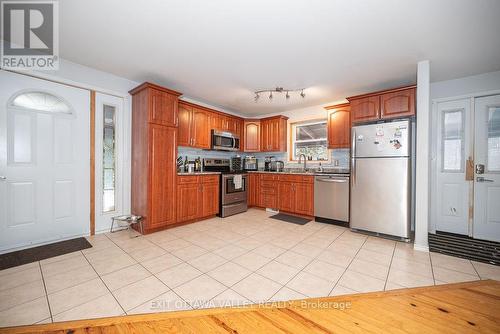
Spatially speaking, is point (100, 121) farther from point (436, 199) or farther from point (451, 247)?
point (436, 199)

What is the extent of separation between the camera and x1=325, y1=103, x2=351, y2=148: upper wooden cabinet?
160 inches

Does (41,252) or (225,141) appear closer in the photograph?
(41,252)

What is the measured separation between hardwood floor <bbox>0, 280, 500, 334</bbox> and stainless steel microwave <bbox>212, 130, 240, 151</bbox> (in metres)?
3.52

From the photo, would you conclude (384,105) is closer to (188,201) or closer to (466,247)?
(466,247)

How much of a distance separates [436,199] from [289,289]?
3.51 m

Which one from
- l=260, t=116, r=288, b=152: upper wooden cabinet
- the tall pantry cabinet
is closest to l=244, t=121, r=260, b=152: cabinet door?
l=260, t=116, r=288, b=152: upper wooden cabinet

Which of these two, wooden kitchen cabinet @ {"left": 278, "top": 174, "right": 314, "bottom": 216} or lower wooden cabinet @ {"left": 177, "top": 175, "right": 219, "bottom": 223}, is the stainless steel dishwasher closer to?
wooden kitchen cabinet @ {"left": 278, "top": 174, "right": 314, "bottom": 216}

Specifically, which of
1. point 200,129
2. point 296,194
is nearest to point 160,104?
point 200,129

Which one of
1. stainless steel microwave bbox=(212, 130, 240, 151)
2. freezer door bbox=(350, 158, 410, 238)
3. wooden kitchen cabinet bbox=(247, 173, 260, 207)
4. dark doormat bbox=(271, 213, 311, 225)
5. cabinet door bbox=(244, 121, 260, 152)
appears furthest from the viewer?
cabinet door bbox=(244, 121, 260, 152)

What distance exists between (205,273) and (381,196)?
2.86m

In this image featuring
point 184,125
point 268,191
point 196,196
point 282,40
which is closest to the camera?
point 282,40

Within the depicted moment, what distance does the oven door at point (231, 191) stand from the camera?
14.2 feet

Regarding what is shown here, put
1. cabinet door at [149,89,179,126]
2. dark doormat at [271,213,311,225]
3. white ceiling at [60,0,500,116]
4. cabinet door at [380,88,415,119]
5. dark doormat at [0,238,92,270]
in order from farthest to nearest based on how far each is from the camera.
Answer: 1. dark doormat at [271,213,311,225]
2. cabinet door at [149,89,179,126]
3. cabinet door at [380,88,415,119]
4. dark doormat at [0,238,92,270]
5. white ceiling at [60,0,500,116]

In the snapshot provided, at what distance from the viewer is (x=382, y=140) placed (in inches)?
124
